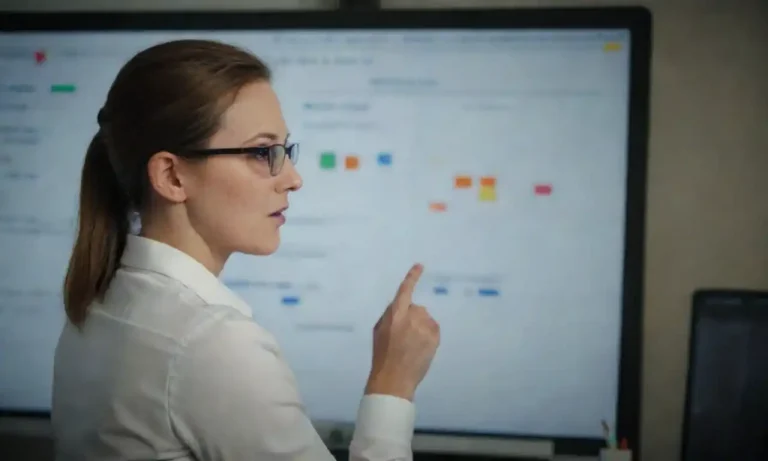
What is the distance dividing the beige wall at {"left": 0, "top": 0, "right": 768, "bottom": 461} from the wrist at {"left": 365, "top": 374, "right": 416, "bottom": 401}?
A: 0.57 meters

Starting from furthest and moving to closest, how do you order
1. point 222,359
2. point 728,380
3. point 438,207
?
point 438,207 < point 728,380 < point 222,359

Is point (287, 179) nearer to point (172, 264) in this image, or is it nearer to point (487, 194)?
point (172, 264)

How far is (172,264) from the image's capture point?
0.85m

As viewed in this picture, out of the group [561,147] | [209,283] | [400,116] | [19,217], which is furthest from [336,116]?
[19,217]

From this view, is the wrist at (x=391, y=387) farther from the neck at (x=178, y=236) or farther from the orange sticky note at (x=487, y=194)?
the orange sticky note at (x=487, y=194)

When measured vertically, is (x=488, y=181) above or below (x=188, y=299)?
above

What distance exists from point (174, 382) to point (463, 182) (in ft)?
2.05

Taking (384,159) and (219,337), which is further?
(384,159)

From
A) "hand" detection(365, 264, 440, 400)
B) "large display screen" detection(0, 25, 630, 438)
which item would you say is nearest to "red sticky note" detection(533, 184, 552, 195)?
"large display screen" detection(0, 25, 630, 438)

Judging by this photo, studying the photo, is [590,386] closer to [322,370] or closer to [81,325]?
[322,370]

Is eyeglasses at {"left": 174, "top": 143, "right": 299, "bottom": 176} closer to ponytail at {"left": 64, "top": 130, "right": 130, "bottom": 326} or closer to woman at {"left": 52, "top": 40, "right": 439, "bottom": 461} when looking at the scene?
woman at {"left": 52, "top": 40, "right": 439, "bottom": 461}

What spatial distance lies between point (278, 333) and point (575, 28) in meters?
0.69

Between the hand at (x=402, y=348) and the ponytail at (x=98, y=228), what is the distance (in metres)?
0.33

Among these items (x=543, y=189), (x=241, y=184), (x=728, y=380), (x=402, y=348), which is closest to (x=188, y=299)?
(x=241, y=184)
